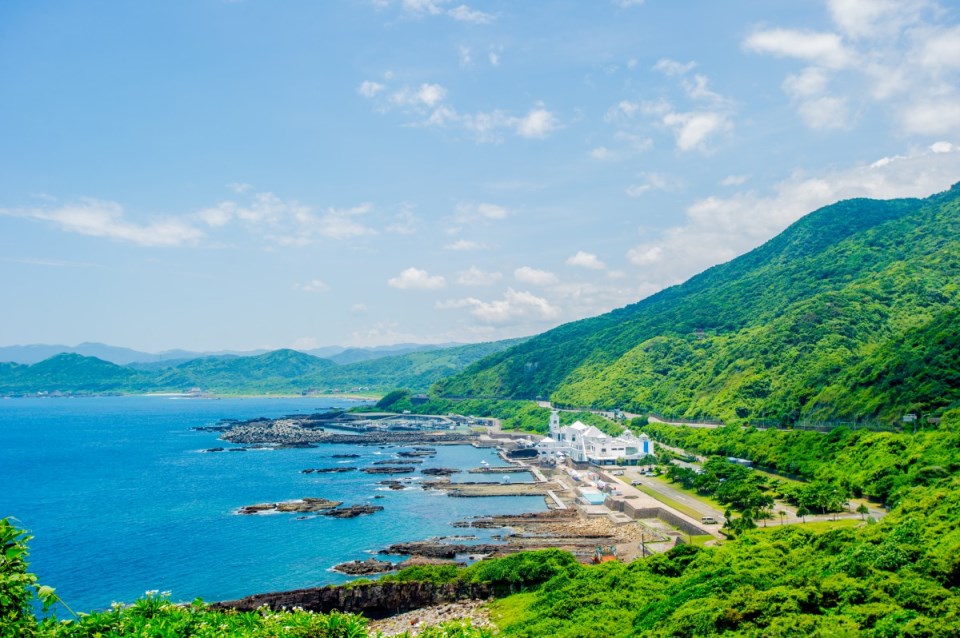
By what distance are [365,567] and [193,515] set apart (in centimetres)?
2536

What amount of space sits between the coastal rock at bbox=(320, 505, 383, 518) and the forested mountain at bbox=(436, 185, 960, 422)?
4229 centimetres

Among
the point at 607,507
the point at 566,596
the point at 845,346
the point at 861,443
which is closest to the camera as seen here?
the point at 566,596

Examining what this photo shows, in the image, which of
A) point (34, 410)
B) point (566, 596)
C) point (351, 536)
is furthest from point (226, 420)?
point (566, 596)

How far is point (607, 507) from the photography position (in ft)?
176

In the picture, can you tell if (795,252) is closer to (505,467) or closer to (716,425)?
(716,425)

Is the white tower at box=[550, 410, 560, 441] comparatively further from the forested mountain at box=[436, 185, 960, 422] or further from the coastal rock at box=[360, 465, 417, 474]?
the coastal rock at box=[360, 465, 417, 474]

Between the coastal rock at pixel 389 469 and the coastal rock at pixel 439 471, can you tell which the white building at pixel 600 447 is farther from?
the coastal rock at pixel 389 469

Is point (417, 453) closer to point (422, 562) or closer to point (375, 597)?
point (422, 562)

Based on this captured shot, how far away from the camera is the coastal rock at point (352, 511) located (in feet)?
179

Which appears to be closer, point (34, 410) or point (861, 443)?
point (861, 443)

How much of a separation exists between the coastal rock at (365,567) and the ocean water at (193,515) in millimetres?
668

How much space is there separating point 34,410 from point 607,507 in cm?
18952

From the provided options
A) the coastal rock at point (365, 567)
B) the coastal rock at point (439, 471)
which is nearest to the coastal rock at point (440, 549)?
the coastal rock at point (365, 567)

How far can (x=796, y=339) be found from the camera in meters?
86.7
